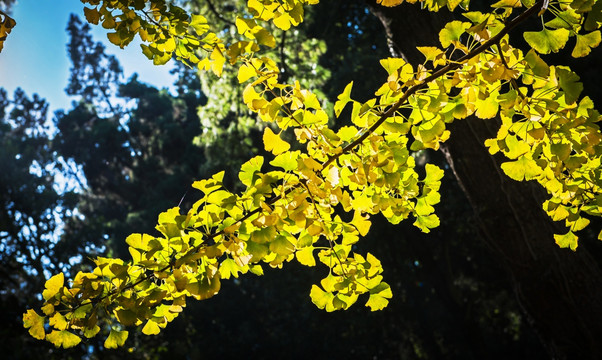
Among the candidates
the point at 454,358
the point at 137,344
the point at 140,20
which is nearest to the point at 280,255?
the point at 140,20

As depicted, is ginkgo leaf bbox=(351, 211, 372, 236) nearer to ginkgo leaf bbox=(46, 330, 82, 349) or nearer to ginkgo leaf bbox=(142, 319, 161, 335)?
ginkgo leaf bbox=(142, 319, 161, 335)

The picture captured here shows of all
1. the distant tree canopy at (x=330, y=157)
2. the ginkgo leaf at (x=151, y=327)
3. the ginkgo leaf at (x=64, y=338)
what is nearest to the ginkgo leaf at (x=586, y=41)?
the distant tree canopy at (x=330, y=157)

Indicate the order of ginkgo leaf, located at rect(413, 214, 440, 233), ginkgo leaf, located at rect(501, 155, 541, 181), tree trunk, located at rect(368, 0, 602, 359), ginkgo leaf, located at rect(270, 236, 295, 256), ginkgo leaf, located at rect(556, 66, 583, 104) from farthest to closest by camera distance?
tree trunk, located at rect(368, 0, 602, 359)
ginkgo leaf, located at rect(413, 214, 440, 233)
ginkgo leaf, located at rect(501, 155, 541, 181)
ginkgo leaf, located at rect(270, 236, 295, 256)
ginkgo leaf, located at rect(556, 66, 583, 104)

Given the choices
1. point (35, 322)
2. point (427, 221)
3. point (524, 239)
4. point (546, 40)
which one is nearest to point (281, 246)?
point (427, 221)

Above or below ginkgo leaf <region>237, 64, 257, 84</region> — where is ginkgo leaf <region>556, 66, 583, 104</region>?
below

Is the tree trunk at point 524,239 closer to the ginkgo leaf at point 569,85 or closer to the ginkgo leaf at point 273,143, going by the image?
the ginkgo leaf at point 569,85

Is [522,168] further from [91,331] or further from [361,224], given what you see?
[91,331]

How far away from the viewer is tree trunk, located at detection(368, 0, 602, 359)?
2.16 meters

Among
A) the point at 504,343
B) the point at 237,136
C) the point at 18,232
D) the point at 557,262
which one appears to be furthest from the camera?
the point at 18,232

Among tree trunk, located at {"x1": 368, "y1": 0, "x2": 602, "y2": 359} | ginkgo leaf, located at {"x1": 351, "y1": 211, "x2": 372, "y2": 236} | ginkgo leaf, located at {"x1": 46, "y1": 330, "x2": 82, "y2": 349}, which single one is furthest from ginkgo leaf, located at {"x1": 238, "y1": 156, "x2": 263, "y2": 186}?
tree trunk, located at {"x1": 368, "y1": 0, "x2": 602, "y2": 359}

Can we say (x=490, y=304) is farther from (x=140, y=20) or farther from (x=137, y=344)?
(x=140, y=20)

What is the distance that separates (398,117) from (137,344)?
10.6m

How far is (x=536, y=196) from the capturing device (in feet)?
7.45

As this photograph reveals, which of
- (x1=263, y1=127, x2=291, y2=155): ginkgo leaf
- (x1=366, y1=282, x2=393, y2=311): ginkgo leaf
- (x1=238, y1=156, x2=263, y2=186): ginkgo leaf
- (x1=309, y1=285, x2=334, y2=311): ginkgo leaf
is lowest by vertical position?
(x1=366, y1=282, x2=393, y2=311): ginkgo leaf
